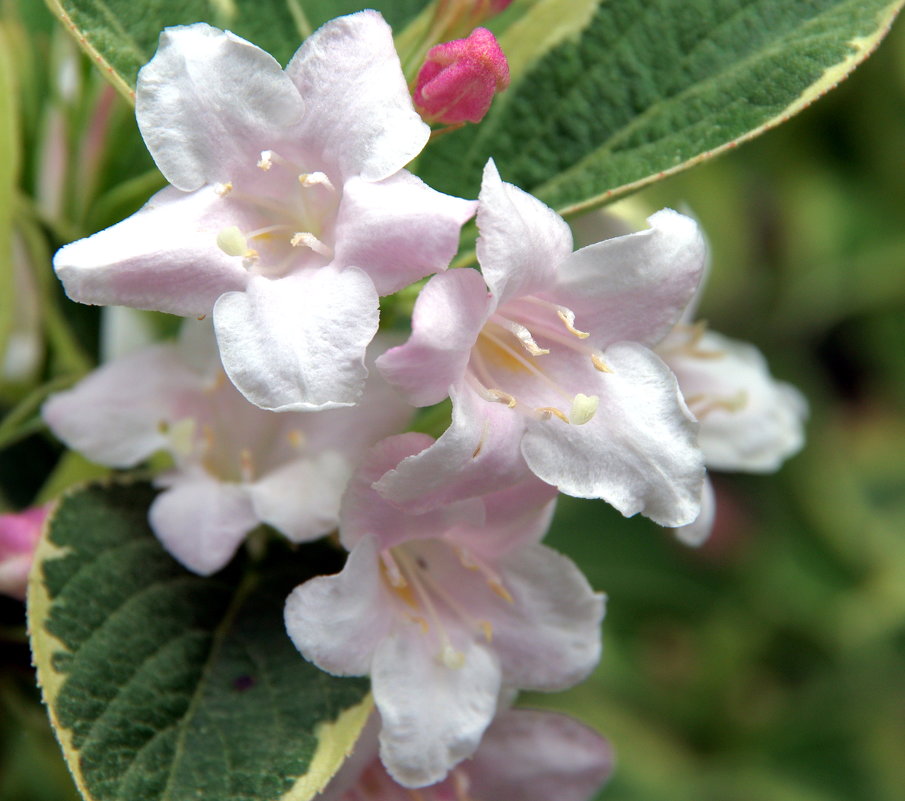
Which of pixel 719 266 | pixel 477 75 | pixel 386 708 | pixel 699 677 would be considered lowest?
pixel 699 677

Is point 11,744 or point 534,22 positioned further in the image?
point 11,744

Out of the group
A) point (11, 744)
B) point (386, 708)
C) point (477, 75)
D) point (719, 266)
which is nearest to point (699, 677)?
point (719, 266)

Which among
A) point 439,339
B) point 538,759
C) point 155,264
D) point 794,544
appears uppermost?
point 155,264

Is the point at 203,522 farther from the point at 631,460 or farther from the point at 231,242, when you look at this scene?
the point at 631,460

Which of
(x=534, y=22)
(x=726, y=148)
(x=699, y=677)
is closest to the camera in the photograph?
(x=726, y=148)

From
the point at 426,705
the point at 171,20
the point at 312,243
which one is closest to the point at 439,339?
the point at 312,243

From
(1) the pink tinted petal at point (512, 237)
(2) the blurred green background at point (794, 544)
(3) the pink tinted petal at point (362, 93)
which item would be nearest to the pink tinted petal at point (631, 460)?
(1) the pink tinted petal at point (512, 237)

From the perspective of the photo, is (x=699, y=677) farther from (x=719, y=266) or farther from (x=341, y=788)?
(x=341, y=788)
